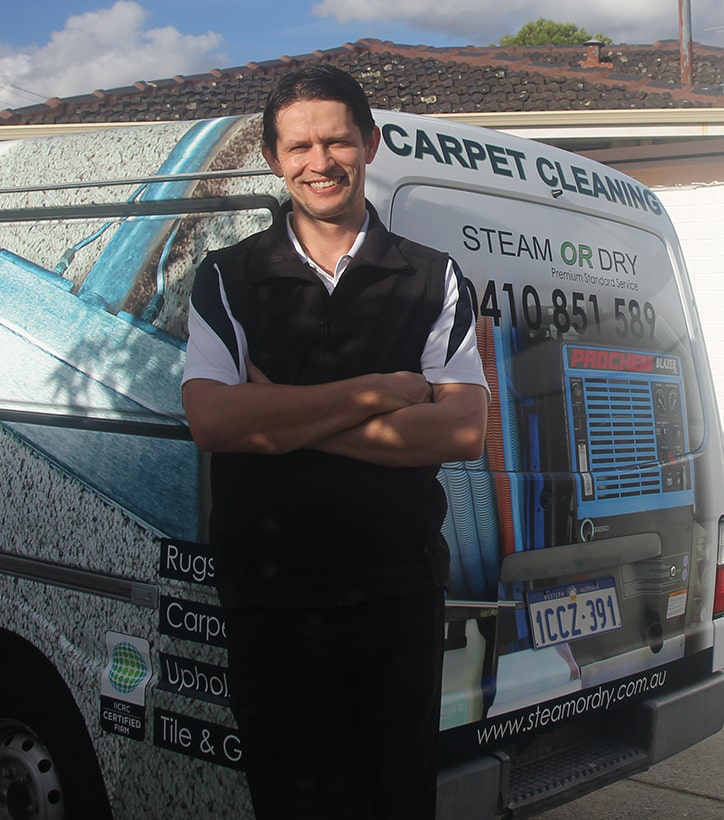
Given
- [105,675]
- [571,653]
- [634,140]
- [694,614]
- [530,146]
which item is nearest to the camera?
[105,675]

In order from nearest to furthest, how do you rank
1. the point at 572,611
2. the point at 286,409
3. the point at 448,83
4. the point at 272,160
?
the point at 286,409 < the point at 272,160 < the point at 572,611 < the point at 448,83

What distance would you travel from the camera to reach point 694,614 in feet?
11.6

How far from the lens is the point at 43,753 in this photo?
10.2 ft

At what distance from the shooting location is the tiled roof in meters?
11.8

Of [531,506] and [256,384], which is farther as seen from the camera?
[531,506]

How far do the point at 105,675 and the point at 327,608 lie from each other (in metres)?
0.88

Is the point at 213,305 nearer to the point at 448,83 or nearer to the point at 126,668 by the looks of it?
the point at 126,668

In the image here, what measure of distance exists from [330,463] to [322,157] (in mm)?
712

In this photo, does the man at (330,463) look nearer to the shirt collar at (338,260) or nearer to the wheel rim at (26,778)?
the shirt collar at (338,260)

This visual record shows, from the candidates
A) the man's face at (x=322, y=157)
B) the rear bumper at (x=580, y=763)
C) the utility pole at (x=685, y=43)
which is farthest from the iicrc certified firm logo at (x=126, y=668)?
the utility pole at (x=685, y=43)

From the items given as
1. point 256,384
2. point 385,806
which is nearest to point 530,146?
point 256,384

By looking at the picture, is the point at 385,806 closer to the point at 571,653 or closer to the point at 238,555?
the point at 238,555

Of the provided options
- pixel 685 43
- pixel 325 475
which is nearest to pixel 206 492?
pixel 325 475

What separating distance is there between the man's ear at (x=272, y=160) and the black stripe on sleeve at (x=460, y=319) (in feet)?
1.57
